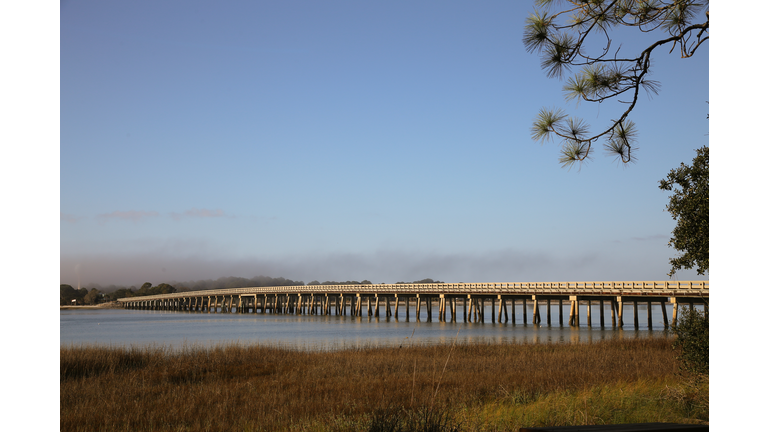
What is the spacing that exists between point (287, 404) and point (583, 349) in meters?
16.6

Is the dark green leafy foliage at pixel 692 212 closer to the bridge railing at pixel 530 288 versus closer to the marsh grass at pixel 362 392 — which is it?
the marsh grass at pixel 362 392

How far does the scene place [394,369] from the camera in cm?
1702

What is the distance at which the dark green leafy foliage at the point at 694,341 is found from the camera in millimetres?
10219

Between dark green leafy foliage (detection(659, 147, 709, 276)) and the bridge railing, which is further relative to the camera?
the bridge railing

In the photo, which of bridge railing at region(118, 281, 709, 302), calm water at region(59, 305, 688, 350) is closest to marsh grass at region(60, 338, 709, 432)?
calm water at region(59, 305, 688, 350)

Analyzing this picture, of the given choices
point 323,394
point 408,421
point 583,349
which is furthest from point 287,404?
point 583,349

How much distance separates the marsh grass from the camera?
8.50 meters

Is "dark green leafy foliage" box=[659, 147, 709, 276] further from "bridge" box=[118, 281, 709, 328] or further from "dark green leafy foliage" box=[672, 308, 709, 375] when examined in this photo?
"bridge" box=[118, 281, 709, 328]

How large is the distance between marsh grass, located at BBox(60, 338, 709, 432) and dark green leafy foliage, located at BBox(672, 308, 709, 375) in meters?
0.50

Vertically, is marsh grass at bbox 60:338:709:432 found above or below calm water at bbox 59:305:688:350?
above

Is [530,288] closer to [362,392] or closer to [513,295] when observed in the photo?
[513,295]

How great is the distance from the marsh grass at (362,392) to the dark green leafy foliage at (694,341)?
0.50 m

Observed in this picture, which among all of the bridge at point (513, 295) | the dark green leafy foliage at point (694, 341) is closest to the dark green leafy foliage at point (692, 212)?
the dark green leafy foliage at point (694, 341)
